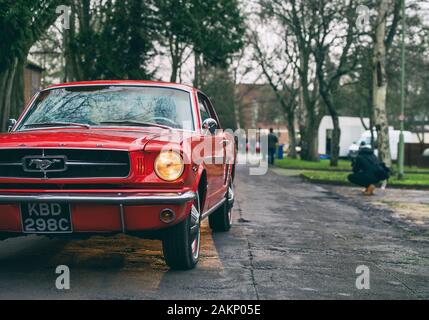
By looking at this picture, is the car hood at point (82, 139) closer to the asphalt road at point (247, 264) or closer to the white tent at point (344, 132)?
the asphalt road at point (247, 264)

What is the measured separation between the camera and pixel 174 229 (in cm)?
611

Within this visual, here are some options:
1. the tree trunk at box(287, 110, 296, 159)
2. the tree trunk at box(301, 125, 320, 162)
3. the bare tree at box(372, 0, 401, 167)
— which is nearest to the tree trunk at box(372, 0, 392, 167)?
the bare tree at box(372, 0, 401, 167)

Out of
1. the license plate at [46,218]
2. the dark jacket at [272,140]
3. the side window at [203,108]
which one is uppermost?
the side window at [203,108]

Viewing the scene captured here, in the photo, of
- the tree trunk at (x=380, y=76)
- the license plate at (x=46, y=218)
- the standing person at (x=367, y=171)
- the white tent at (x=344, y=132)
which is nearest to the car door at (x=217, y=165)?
the license plate at (x=46, y=218)

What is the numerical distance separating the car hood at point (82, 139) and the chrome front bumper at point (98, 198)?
1.30 feet

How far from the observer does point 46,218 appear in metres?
5.74

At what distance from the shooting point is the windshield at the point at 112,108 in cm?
697

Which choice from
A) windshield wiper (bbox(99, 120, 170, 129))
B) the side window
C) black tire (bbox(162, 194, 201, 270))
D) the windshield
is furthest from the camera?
the side window

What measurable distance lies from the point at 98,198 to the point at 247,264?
197 cm

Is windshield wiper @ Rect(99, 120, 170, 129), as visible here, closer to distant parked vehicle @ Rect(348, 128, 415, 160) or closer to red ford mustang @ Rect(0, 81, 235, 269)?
red ford mustang @ Rect(0, 81, 235, 269)

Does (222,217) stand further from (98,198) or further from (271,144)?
(271,144)

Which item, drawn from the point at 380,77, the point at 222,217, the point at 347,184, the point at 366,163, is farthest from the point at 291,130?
the point at 222,217

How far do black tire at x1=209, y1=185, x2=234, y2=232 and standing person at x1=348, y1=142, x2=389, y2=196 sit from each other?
8.52m

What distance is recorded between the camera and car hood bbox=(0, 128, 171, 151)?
5836mm
